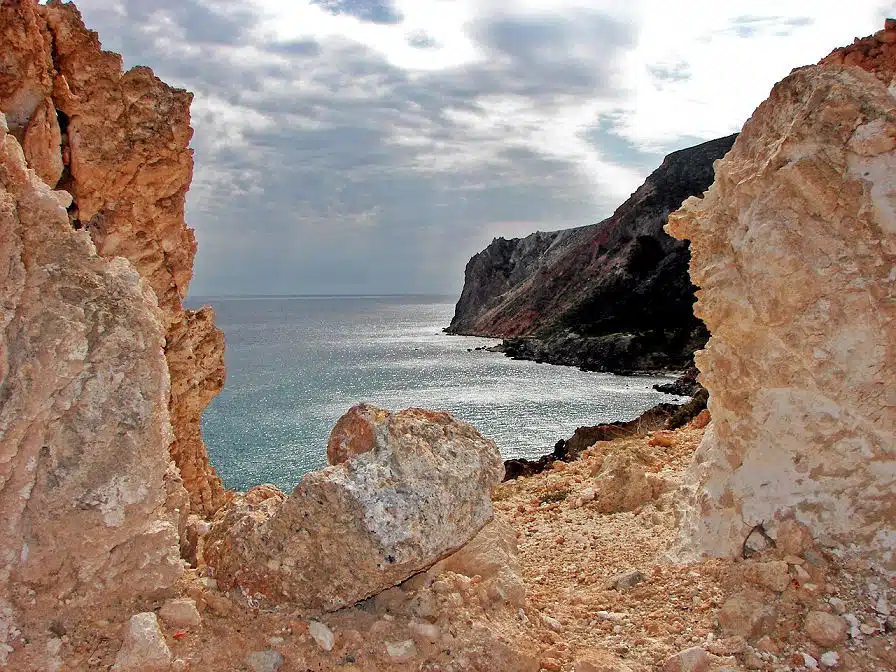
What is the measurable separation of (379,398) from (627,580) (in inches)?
2179

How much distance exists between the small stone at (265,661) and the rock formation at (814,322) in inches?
170

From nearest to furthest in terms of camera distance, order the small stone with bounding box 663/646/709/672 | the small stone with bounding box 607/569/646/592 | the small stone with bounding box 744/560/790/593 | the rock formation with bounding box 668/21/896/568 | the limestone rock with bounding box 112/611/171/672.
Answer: the limestone rock with bounding box 112/611/171/672
the small stone with bounding box 663/646/709/672
the small stone with bounding box 744/560/790/593
the rock formation with bounding box 668/21/896/568
the small stone with bounding box 607/569/646/592

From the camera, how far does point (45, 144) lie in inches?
226

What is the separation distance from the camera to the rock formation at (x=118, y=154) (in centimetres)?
559

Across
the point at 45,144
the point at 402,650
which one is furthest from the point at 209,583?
the point at 45,144

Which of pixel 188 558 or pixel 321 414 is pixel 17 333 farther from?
pixel 321 414

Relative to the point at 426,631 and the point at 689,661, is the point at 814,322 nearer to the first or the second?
the point at 689,661

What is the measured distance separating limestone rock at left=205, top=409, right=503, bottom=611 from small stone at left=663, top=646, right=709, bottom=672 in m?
1.76

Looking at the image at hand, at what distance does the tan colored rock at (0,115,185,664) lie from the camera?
4.39m

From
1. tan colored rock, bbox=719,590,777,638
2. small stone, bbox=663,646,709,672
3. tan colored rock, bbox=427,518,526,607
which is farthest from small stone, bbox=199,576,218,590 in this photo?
tan colored rock, bbox=719,590,777,638

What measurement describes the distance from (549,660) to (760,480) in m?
2.89

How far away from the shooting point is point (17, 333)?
14.6 ft

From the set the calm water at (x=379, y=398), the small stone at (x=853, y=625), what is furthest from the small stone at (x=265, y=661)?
the calm water at (x=379, y=398)

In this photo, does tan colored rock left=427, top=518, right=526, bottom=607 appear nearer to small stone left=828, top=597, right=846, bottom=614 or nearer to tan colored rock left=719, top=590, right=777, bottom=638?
tan colored rock left=719, top=590, right=777, bottom=638
